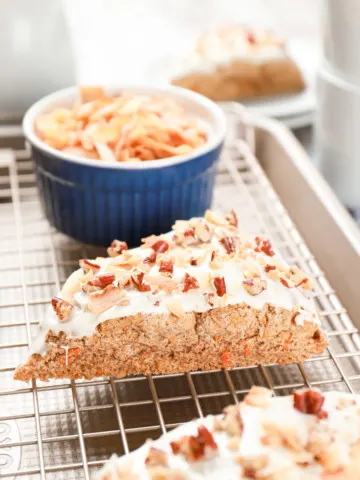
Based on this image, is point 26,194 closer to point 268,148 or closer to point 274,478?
point 268,148

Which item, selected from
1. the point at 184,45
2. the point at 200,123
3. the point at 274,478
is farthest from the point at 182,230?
the point at 184,45

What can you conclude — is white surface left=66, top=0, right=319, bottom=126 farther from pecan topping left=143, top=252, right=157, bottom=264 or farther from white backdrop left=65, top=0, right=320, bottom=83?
pecan topping left=143, top=252, right=157, bottom=264

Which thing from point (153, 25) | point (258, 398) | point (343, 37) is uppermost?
point (343, 37)

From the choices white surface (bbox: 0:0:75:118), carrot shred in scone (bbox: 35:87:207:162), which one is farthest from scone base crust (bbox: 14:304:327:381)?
white surface (bbox: 0:0:75:118)

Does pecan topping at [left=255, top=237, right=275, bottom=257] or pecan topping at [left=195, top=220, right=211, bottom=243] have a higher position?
pecan topping at [left=195, top=220, right=211, bottom=243]

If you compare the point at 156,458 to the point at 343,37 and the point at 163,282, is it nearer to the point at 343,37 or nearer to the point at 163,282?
the point at 163,282

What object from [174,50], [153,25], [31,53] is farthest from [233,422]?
[153,25]
